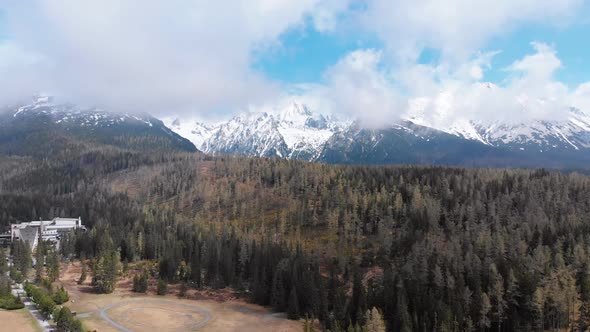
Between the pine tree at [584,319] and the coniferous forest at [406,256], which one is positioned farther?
the coniferous forest at [406,256]

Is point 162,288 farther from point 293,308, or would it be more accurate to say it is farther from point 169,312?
point 293,308

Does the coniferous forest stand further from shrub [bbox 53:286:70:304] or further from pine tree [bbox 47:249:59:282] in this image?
shrub [bbox 53:286:70:304]

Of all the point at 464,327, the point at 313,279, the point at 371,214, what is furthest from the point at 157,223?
the point at 464,327

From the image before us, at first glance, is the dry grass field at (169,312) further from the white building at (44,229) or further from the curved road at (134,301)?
the white building at (44,229)

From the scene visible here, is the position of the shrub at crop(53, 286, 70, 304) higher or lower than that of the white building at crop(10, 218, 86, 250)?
lower

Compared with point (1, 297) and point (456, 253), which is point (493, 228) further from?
point (1, 297)

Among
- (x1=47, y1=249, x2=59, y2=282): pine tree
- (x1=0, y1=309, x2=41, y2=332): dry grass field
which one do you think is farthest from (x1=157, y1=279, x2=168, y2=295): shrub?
(x1=0, y1=309, x2=41, y2=332): dry grass field

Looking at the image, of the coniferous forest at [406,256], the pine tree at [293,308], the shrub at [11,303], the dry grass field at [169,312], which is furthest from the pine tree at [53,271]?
the pine tree at [293,308]
